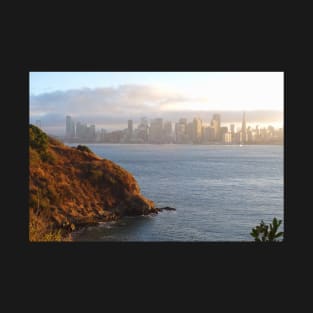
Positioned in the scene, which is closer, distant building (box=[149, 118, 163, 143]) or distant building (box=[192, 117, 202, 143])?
distant building (box=[149, 118, 163, 143])

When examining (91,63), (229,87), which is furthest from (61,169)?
(229,87)

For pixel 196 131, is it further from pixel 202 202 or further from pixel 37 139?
pixel 37 139

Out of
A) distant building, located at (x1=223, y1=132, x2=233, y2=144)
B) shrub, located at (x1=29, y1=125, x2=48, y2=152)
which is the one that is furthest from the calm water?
shrub, located at (x1=29, y1=125, x2=48, y2=152)

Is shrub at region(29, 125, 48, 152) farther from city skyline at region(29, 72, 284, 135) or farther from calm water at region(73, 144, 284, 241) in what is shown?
city skyline at region(29, 72, 284, 135)

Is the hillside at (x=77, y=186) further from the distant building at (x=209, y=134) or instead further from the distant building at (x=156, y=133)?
the distant building at (x=209, y=134)

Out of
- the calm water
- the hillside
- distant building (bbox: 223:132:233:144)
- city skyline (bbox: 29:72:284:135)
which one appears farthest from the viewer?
city skyline (bbox: 29:72:284:135)

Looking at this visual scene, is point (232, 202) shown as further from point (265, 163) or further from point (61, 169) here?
point (265, 163)

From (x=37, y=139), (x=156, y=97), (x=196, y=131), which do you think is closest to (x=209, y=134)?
(x=196, y=131)
